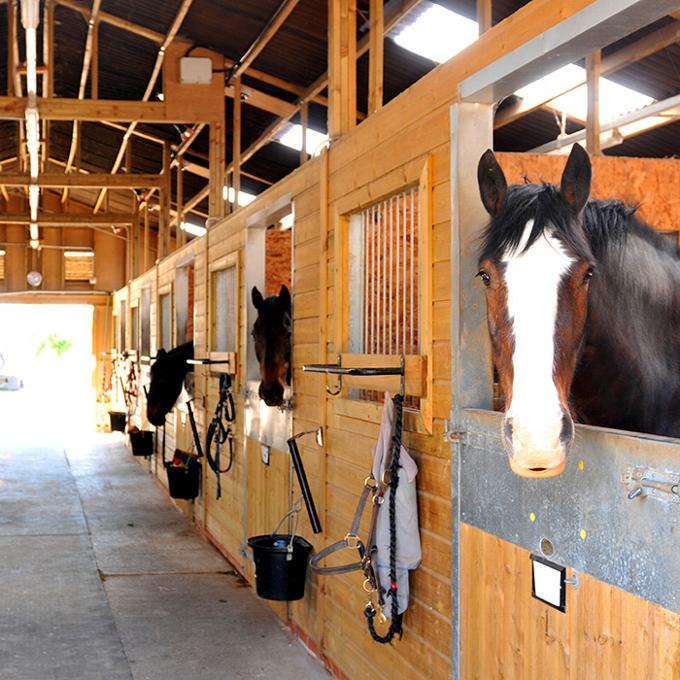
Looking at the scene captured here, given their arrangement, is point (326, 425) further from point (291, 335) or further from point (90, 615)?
point (90, 615)

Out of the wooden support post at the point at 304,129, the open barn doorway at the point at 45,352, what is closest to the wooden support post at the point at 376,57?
the wooden support post at the point at 304,129

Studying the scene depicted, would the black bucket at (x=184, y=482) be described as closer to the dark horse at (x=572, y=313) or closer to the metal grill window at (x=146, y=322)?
the metal grill window at (x=146, y=322)

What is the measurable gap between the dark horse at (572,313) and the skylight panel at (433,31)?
11.5 feet

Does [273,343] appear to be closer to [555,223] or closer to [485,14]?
[485,14]

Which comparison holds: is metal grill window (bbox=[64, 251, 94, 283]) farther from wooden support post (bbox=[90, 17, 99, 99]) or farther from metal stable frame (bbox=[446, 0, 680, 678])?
metal stable frame (bbox=[446, 0, 680, 678])

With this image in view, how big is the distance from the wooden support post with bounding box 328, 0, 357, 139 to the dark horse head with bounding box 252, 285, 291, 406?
45.3 inches

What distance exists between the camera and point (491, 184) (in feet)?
6.54

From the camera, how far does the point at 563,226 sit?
1.77 meters

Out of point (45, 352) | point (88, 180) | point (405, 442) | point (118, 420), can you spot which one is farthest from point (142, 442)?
point (45, 352)

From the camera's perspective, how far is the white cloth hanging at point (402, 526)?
8.61 ft

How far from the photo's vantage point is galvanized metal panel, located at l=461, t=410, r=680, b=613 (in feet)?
5.25

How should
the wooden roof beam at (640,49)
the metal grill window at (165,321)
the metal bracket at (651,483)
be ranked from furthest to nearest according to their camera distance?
the metal grill window at (165,321)
the wooden roof beam at (640,49)
the metal bracket at (651,483)

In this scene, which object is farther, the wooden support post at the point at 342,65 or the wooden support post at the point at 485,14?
the wooden support post at the point at 342,65

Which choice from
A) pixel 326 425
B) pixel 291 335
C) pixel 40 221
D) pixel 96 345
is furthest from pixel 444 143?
pixel 96 345
